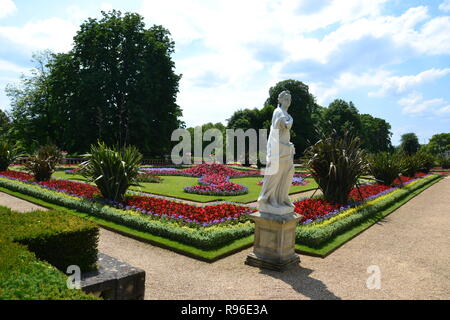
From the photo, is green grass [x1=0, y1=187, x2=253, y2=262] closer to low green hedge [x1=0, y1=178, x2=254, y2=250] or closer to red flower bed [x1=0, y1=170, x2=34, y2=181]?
low green hedge [x1=0, y1=178, x2=254, y2=250]

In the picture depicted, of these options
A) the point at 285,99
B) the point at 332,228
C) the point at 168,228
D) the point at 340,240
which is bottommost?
the point at 340,240

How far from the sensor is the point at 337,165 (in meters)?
12.6

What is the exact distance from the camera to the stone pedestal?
679cm

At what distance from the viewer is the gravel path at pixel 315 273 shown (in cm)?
578

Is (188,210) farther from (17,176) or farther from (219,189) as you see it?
(17,176)

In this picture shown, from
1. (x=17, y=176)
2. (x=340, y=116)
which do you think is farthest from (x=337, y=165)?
(x=340, y=116)

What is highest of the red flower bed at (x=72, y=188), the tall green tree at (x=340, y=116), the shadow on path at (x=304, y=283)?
the tall green tree at (x=340, y=116)

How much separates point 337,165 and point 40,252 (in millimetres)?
10588

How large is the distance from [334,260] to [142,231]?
16.9 feet

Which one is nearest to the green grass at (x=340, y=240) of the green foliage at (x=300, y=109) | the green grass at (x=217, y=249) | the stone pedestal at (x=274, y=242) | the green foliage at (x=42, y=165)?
the green grass at (x=217, y=249)

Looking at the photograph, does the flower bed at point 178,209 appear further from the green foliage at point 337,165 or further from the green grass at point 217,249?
the green foliage at point 337,165

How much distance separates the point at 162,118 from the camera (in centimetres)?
3544

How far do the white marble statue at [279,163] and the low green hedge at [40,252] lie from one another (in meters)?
3.60

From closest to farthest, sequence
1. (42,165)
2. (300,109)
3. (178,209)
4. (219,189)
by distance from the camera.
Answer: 1. (178,209)
2. (219,189)
3. (42,165)
4. (300,109)
